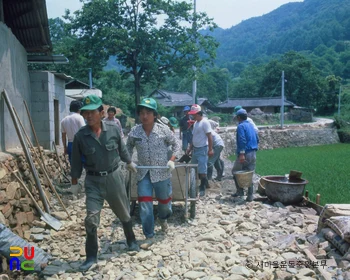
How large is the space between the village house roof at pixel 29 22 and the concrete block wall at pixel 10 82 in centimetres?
97

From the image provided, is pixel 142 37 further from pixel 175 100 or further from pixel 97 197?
pixel 175 100

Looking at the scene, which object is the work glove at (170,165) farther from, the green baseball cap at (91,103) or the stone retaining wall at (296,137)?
the stone retaining wall at (296,137)

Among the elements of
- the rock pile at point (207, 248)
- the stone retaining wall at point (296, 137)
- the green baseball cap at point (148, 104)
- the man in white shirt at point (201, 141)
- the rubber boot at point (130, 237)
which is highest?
the green baseball cap at point (148, 104)

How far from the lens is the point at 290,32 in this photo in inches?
4793

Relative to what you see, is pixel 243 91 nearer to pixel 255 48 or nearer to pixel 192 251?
pixel 192 251

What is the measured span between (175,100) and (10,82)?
41160 millimetres

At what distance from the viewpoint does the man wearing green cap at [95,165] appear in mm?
3949

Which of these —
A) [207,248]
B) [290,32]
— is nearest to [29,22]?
[207,248]

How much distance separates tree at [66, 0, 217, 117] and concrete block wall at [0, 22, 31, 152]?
45.1 feet

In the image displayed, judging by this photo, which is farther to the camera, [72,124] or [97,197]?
[72,124]

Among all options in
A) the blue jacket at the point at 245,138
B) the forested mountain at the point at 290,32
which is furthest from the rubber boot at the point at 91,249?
the forested mountain at the point at 290,32

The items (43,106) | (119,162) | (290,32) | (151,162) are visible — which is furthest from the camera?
(290,32)

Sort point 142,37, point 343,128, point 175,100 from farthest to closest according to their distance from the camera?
point 175,100 → point 343,128 → point 142,37

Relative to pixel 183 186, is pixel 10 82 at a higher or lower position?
higher
